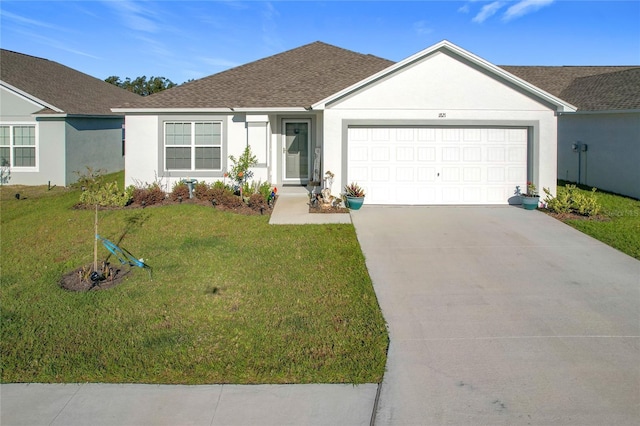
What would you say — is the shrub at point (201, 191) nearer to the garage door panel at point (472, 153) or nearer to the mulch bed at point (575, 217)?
the garage door panel at point (472, 153)

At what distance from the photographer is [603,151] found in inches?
775

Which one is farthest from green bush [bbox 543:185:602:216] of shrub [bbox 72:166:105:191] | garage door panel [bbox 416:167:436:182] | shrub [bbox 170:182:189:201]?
shrub [bbox 72:166:105:191]

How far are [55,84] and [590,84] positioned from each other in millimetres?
21922

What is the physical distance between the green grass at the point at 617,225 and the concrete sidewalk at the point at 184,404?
8273 millimetres

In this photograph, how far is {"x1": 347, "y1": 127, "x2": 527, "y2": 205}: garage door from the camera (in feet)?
53.1

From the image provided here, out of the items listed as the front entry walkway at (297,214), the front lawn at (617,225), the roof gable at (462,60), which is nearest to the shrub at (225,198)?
the front entry walkway at (297,214)

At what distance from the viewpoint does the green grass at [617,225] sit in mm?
12195

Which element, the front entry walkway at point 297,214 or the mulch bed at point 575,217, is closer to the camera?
the front entry walkway at point 297,214

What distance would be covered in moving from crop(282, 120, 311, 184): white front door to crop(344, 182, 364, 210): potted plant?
3.99 m

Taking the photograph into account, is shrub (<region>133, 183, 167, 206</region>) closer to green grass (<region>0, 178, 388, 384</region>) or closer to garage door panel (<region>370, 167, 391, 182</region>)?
green grass (<region>0, 178, 388, 384</region>)

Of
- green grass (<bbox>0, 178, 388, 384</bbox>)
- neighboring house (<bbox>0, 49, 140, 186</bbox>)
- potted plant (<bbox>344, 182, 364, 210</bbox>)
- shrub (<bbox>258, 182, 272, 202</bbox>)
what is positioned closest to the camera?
green grass (<bbox>0, 178, 388, 384</bbox>)

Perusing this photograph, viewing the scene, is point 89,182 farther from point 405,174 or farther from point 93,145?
point 93,145

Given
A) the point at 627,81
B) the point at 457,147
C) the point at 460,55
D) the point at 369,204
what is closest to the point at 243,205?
the point at 369,204

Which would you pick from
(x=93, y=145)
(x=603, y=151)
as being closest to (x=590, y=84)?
(x=603, y=151)
